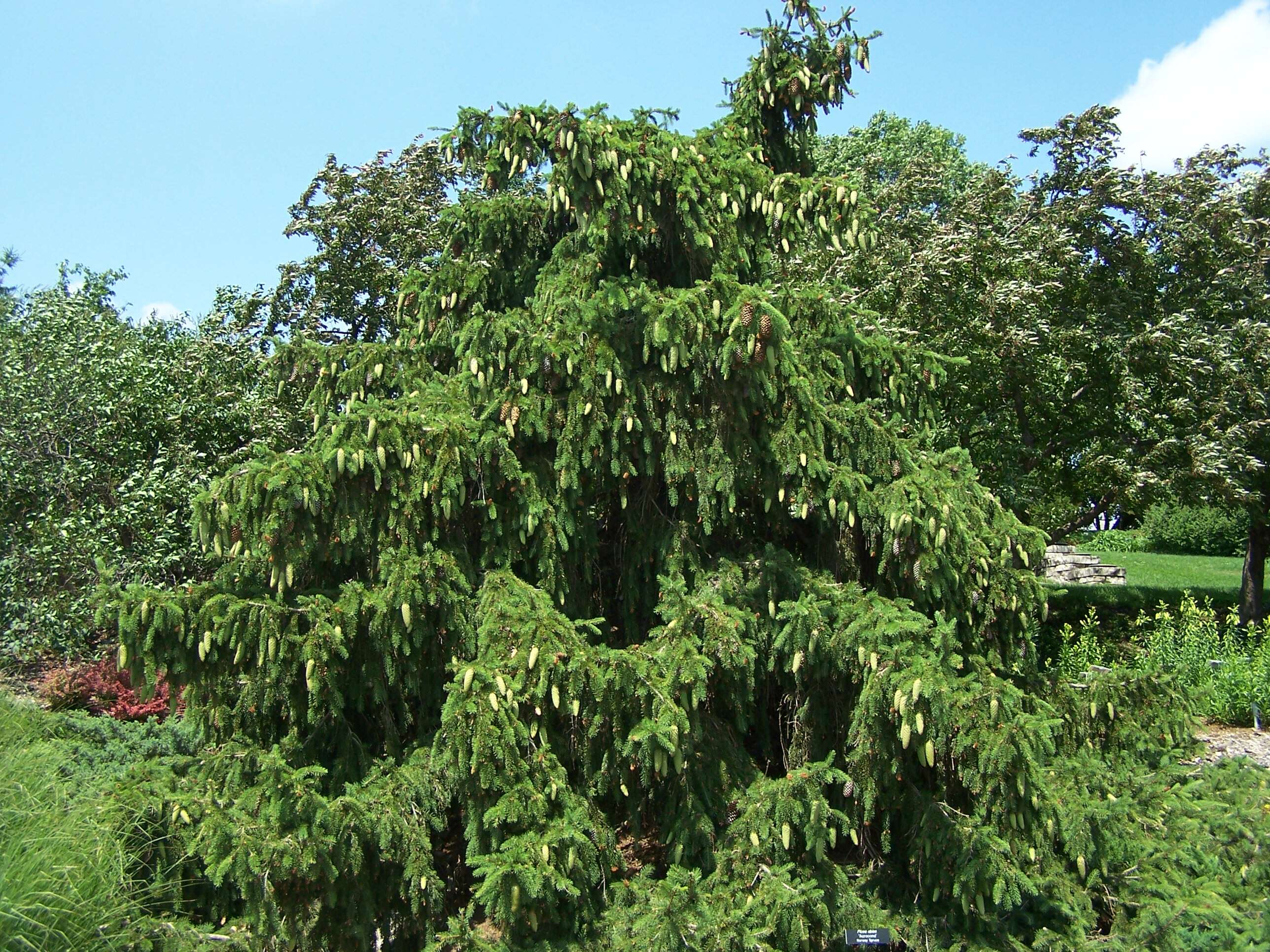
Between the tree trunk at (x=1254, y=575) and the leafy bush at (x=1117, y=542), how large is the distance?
16032 millimetres

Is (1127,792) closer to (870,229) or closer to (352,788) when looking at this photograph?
(870,229)

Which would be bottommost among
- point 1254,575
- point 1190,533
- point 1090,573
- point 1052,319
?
point 1090,573

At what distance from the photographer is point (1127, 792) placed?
542 cm

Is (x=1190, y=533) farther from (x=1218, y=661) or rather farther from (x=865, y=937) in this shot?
(x=865, y=937)

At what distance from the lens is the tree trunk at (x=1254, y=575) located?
1418 centimetres

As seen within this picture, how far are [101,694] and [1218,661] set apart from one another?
1105 cm

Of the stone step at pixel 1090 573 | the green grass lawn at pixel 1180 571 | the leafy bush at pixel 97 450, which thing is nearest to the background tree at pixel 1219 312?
the green grass lawn at pixel 1180 571

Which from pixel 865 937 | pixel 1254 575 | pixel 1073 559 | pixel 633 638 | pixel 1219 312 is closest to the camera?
pixel 865 937

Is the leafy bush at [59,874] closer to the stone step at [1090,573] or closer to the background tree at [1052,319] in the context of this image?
the background tree at [1052,319]

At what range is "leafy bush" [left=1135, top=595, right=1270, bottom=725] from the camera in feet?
30.8

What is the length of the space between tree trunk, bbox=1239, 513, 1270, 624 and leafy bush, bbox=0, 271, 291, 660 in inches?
526

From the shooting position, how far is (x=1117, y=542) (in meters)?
31.9

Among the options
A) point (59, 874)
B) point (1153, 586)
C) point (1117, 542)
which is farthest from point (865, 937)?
point (1117, 542)

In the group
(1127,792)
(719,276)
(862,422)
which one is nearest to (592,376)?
(719,276)
